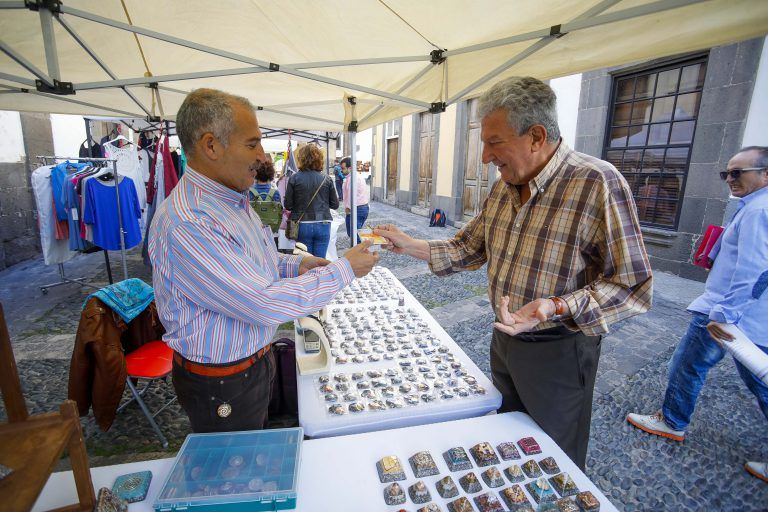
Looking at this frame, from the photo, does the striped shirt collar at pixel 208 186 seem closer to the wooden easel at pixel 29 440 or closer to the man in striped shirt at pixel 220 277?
the man in striped shirt at pixel 220 277

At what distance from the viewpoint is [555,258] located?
1505 millimetres

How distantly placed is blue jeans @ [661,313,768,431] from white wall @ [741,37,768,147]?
163 inches

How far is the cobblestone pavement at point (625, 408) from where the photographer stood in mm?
2268

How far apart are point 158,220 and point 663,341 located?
15.9 feet

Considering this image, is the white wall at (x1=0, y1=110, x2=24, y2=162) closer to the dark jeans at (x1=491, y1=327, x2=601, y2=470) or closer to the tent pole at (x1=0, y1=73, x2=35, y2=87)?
the tent pole at (x1=0, y1=73, x2=35, y2=87)

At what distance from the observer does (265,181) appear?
5.11 m

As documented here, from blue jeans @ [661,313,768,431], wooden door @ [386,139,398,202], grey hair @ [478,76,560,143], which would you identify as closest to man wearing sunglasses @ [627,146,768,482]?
blue jeans @ [661,313,768,431]

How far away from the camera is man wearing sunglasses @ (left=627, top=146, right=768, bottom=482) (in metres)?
2.09

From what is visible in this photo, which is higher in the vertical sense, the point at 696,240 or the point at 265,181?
the point at 265,181

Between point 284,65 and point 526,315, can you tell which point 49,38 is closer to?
point 284,65

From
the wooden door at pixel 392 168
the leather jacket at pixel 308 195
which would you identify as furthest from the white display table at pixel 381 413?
the wooden door at pixel 392 168

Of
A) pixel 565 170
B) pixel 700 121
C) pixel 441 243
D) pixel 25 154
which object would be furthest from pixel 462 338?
pixel 25 154

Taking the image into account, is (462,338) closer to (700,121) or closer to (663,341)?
(663,341)

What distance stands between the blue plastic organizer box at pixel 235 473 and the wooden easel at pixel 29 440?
25 cm
